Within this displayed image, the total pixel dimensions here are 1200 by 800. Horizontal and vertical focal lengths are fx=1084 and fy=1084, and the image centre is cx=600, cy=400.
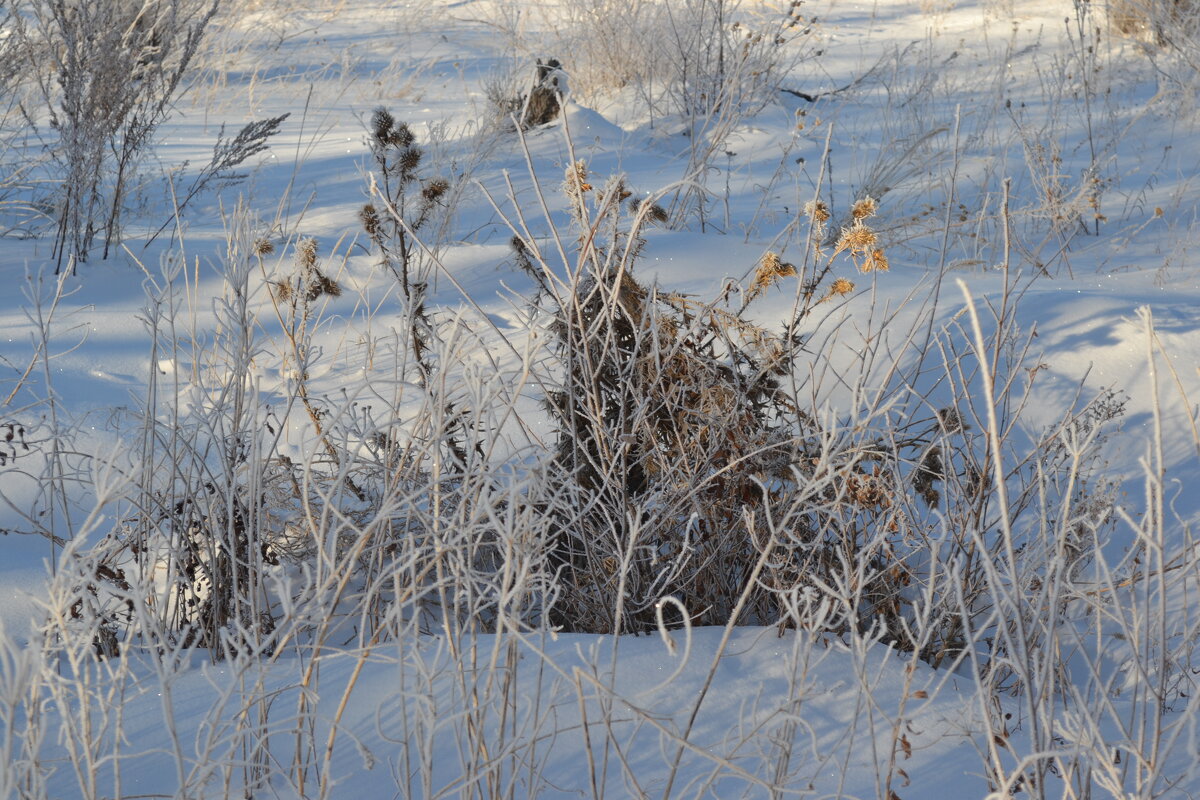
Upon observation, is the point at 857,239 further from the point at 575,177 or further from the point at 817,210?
the point at 575,177

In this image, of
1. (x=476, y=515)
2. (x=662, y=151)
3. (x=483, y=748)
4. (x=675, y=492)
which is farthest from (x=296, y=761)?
(x=662, y=151)

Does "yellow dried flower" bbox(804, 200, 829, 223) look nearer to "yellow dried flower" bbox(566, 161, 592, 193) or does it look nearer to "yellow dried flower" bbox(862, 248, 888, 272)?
"yellow dried flower" bbox(862, 248, 888, 272)

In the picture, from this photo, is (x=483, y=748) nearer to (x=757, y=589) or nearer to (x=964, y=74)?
(x=757, y=589)

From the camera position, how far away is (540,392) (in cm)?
264

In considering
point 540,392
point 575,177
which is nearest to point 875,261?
point 575,177

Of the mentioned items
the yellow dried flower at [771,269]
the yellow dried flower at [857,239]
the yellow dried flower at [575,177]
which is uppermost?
the yellow dried flower at [575,177]

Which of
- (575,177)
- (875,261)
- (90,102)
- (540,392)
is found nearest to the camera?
(575,177)

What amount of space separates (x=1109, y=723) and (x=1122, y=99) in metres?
5.91

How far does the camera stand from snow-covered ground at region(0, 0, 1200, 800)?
1226 mm

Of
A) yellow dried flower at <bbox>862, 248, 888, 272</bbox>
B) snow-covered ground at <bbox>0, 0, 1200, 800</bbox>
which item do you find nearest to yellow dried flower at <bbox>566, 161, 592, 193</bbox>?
snow-covered ground at <bbox>0, 0, 1200, 800</bbox>

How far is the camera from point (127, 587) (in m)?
2.05

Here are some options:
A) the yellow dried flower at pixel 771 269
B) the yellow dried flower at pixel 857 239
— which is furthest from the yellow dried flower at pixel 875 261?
the yellow dried flower at pixel 771 269

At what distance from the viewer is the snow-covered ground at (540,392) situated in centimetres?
123

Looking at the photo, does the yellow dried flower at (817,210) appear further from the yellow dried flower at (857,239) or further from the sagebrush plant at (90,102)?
the sagebrush plant at (90,102)
